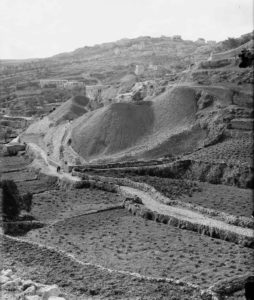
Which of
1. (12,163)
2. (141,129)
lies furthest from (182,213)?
(12,163)

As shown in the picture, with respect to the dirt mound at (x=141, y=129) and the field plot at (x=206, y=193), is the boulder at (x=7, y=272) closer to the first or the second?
the field plot at (x=206, y=193)

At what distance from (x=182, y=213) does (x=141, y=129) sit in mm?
23950

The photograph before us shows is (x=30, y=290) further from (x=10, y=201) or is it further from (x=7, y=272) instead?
(x=10, y=201)

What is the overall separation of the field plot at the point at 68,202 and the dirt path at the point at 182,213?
4.98ft

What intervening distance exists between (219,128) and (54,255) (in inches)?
1204

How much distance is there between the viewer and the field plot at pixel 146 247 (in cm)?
2128

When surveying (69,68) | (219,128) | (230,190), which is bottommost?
(230,190)

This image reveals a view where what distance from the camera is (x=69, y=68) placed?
168 meters

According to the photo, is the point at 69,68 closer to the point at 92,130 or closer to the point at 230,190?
the point at 92,130

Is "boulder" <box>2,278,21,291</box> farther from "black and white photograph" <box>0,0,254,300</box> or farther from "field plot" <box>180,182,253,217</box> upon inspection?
"field plot" <box>180,182,253,217</box>

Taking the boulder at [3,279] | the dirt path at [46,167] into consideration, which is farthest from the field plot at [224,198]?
the boulder at [3,279]

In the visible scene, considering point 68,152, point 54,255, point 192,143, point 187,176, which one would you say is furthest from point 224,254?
point 68,152

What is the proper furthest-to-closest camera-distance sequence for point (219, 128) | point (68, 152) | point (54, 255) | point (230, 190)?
point (68, 152) → point (219, 128) → point (230, 190) → point (54, 255)

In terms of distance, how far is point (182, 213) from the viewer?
3119 cm
